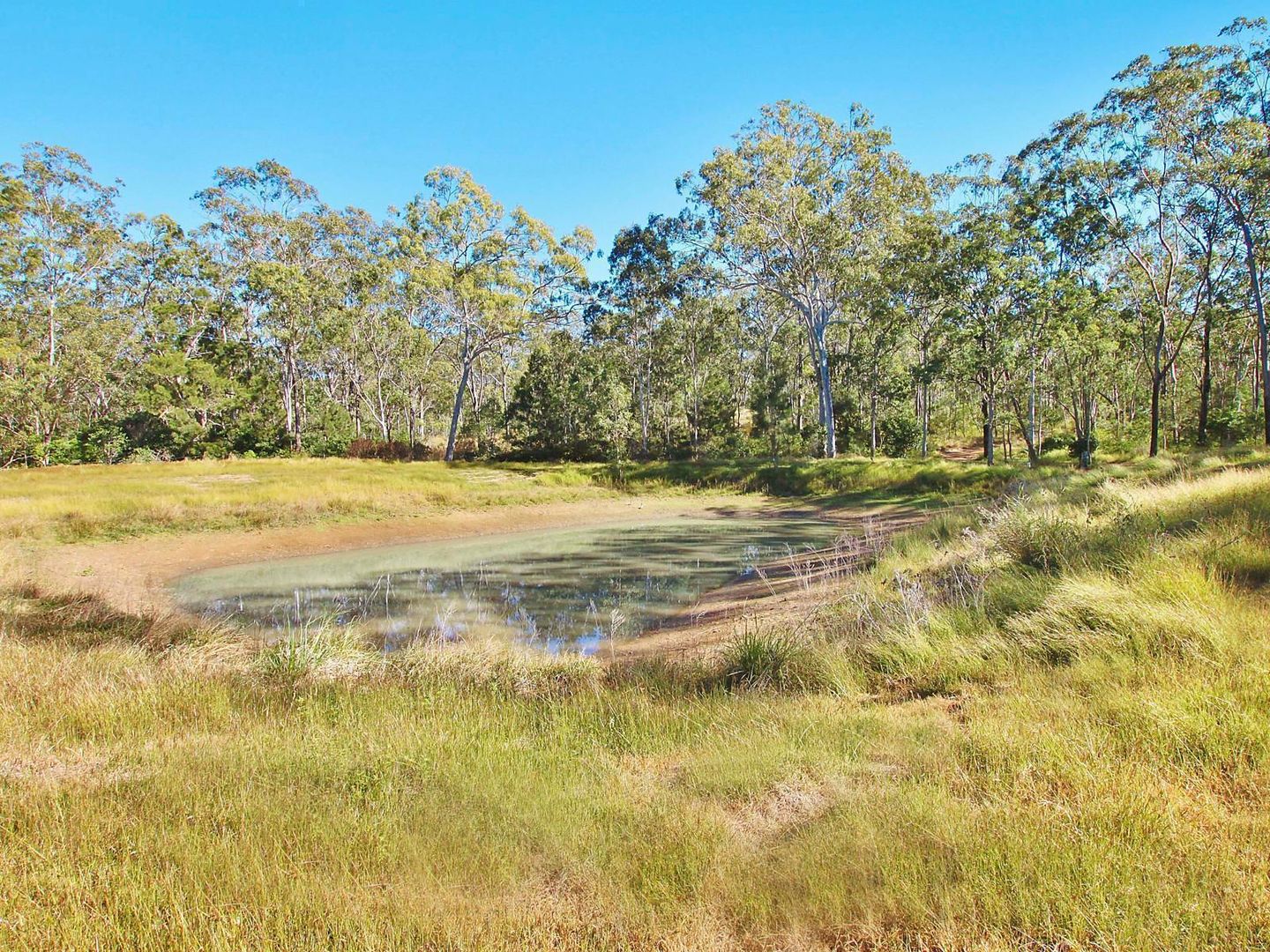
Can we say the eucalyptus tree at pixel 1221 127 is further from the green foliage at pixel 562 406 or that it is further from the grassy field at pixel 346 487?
the green foliage at pixel 562 406

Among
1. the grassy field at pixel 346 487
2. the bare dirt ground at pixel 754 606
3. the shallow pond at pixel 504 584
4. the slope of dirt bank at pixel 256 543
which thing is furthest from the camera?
the grassy field at pixel 346 487

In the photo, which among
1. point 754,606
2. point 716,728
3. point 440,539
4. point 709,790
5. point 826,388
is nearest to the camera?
point 709,790

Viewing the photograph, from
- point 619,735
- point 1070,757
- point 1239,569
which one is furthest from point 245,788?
point 1239,569

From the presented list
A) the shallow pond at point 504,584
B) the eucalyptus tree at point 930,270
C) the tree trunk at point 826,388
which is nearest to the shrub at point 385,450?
the shallow pond at point 504,584

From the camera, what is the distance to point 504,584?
42.8 ft

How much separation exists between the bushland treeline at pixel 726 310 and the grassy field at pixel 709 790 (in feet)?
83.3

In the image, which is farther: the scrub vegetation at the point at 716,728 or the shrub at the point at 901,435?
the shrub at the point at 901,435

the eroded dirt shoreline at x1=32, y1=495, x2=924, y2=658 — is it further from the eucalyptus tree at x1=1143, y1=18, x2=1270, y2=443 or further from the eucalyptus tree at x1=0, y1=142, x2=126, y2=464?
the eucalyptus tree at x1=0, y1=142, x2=126, y2=464

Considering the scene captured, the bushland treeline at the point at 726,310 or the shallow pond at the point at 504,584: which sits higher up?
the bushland treeline at the point at 726,310

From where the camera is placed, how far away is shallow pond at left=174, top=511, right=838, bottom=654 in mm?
9609

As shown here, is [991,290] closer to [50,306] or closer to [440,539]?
[440,539]

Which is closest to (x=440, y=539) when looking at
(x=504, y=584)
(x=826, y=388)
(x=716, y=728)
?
(x=504, y=584)

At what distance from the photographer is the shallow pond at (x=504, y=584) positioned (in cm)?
961

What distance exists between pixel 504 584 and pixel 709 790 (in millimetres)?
10232
